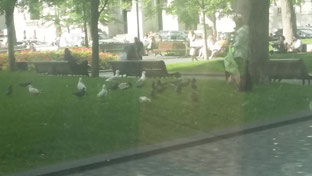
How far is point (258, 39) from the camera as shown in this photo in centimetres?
1723

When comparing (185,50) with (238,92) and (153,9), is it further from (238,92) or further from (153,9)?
(238,92)

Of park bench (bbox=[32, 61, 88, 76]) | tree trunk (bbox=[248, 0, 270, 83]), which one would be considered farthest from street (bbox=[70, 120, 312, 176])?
park bench (bbox=[32, 61, 88, 76])

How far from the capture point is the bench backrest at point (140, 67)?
20.3 meters

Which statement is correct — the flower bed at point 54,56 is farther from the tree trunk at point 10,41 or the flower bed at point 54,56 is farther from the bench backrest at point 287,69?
the bench backrest at point 287,69

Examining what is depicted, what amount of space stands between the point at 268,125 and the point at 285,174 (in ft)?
14.7

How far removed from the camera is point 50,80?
65.7ft

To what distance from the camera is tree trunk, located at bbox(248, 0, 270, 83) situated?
16953mm

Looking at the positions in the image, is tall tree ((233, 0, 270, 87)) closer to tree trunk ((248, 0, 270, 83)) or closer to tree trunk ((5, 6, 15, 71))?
tree trunk ((248, 0, 270, 83))

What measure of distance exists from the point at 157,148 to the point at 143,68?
35.2 feet

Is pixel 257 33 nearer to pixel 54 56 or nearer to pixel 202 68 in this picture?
pixel 202 68

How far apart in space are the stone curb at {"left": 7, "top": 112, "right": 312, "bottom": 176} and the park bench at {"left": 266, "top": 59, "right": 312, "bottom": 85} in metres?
5.24

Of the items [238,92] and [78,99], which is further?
[238,92]

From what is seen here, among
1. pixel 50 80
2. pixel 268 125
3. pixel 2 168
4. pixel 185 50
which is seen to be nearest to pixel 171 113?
pixel 268 125

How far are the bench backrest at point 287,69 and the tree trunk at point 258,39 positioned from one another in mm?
1600
